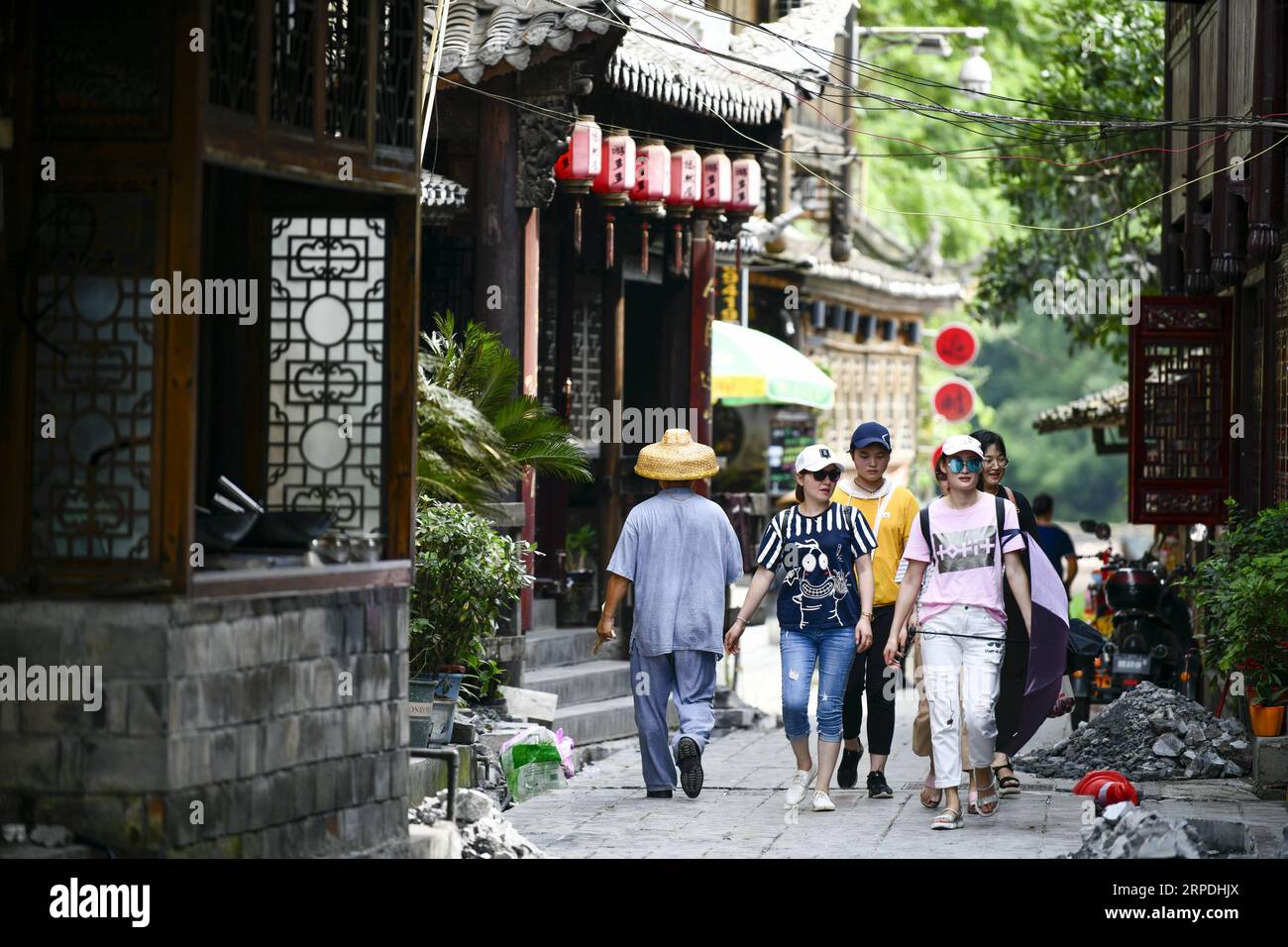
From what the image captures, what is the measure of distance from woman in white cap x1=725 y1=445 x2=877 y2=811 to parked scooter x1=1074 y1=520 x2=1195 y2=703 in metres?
4.88

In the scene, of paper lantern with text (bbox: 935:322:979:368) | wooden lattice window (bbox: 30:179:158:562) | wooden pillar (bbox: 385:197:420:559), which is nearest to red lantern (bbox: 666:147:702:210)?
wooden pillar (bbox: 385:197:420:559)

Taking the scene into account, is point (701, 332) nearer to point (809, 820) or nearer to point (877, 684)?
point (877, 684)

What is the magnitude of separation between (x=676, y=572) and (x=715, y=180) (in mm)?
7140

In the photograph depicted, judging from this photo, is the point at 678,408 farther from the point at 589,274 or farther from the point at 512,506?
the point at 512,506

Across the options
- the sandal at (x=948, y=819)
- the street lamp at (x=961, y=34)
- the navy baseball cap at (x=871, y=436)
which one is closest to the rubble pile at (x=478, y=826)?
the sandal at (x=948, y=819)

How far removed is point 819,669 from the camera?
36.4 feet

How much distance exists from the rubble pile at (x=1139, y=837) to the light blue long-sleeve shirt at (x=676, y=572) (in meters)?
2.99

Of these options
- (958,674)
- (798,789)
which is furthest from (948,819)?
(798,789)

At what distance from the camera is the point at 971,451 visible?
1049 cm

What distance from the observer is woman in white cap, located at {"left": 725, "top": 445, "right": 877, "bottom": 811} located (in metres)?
11.0

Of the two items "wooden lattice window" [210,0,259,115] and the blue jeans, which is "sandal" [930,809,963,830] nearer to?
the blue jeans

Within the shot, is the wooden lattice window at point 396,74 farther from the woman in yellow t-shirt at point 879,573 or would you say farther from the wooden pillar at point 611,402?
the wooden pillar at point 611,402

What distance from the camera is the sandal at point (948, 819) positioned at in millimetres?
10414
